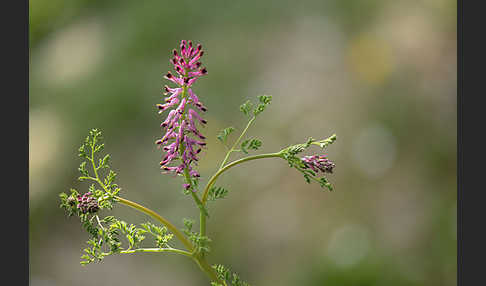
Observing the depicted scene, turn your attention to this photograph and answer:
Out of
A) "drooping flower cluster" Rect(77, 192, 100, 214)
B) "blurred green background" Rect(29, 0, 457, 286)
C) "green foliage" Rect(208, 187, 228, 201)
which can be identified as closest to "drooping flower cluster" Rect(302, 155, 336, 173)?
"green foliage" Rect(208, 187, 228, 201)

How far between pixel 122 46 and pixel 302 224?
101 inches

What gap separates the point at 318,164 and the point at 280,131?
310cm

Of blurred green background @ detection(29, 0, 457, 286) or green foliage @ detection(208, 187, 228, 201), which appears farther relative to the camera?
blurred green background @ detection(29, 0, 457, 286)

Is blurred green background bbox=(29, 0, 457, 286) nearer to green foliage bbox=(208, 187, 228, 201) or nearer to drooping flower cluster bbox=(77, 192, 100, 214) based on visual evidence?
green foliage bbox=(208, 187, 228, 201)

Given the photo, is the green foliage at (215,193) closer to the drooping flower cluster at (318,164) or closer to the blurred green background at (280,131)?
the drooping flower cluster at (318,164)

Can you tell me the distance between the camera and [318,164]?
4.25ft

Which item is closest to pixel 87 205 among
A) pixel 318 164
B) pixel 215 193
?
pixel 215 193

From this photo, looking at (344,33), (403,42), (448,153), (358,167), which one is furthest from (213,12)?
(448,153)

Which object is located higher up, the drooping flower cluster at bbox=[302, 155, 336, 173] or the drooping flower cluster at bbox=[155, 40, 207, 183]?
the drooping flower cluster at bbox=[155, 40, 207, 183]

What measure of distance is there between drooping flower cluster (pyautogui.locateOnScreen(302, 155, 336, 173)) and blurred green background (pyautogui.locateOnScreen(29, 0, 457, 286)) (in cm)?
216

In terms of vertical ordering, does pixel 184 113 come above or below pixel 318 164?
above

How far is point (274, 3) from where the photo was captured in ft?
17.1

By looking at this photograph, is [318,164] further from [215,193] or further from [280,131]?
[280,131]

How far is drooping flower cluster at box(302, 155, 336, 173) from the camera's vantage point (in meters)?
1.28
